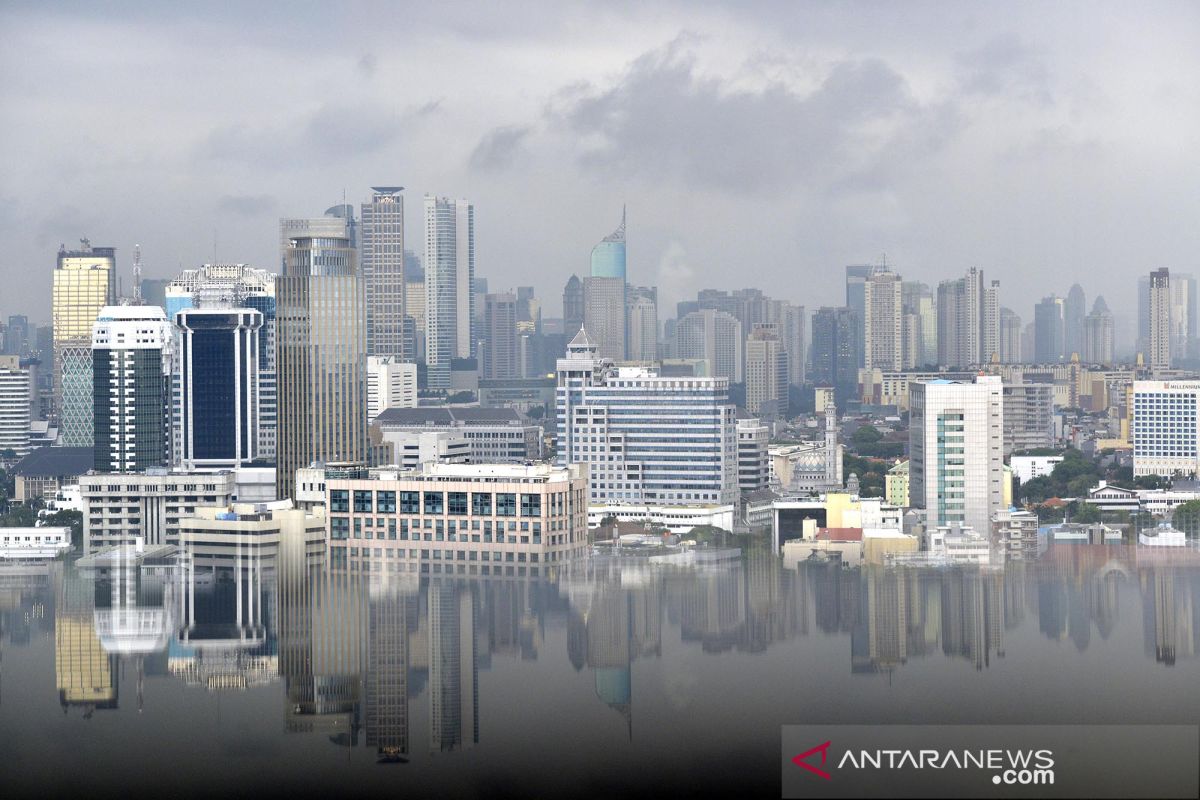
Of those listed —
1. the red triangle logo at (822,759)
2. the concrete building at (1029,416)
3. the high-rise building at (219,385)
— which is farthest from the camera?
the concrete building at (1029,416)

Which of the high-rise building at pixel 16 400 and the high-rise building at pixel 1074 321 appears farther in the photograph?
the high-rise building at pixel 16 400

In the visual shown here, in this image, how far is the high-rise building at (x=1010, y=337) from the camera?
57.6 ft

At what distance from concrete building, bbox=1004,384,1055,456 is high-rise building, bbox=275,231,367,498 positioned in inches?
246

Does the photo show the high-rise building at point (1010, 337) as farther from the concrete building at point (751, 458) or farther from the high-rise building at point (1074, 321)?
the concrete building at point (751, 458)

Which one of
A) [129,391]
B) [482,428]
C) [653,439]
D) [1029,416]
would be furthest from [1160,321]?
[129,391]

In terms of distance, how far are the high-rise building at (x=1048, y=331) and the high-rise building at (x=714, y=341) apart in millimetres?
2693

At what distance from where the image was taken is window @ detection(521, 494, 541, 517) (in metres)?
11.4

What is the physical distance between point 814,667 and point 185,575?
4400mm

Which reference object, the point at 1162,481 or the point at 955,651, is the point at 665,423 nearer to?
the point at 1162,481

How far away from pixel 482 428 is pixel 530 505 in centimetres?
561

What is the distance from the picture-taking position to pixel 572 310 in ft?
56.3

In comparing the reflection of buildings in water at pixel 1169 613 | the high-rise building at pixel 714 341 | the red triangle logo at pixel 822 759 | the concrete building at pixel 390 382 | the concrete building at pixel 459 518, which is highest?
the high-rise building at pixel 714 341

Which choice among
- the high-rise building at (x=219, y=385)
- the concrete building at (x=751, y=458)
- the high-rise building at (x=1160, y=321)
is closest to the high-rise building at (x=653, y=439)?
the concrete building at (x=751, y=458)

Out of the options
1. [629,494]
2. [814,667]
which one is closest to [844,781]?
[814,667]
